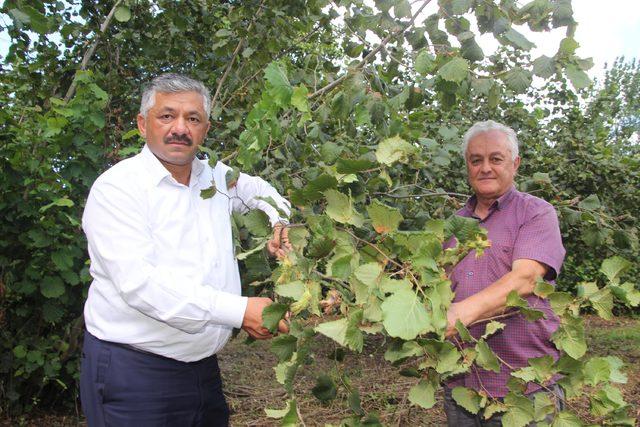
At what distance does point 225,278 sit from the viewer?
1.99 metres

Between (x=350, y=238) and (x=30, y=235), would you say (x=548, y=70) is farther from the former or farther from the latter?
(x=30, y=235)

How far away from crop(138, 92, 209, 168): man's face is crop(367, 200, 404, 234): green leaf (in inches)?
34.6

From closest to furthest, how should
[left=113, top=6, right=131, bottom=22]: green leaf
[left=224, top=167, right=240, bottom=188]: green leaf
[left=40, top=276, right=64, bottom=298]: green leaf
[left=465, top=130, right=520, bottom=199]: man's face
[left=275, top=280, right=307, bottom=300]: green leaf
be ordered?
[left=275, top=280, right=307, bottom=300]: green leaf → [left=224, top=167, right=240, bottom=188]: green leaf → [left=465, top=130, right=520, bottom=199]: man's face → [left=40, top=276, right=64, bottom=298]: green leaf → [left=113, top=6, right=131, bottom=22]: green leaf

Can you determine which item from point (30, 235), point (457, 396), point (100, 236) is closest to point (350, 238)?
point (457, 396)

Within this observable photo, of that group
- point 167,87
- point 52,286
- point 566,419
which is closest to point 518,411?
point 566,419

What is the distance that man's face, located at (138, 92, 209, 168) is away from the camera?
1964 mm

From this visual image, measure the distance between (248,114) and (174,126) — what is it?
26cm

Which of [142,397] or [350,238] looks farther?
[142,397]

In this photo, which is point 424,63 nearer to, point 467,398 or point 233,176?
point 233,176

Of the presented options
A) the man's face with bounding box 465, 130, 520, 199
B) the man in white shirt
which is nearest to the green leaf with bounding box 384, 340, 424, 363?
the man in white shirt

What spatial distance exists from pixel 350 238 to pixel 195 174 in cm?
91

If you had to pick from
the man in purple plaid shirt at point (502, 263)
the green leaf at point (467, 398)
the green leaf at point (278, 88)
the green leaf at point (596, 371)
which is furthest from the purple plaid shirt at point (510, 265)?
the green leaf at point (278, 88)

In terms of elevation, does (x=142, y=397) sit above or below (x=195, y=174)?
below

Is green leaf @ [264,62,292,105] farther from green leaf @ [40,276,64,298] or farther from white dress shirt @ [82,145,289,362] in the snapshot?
green leaf @ [40,276,64,298]
